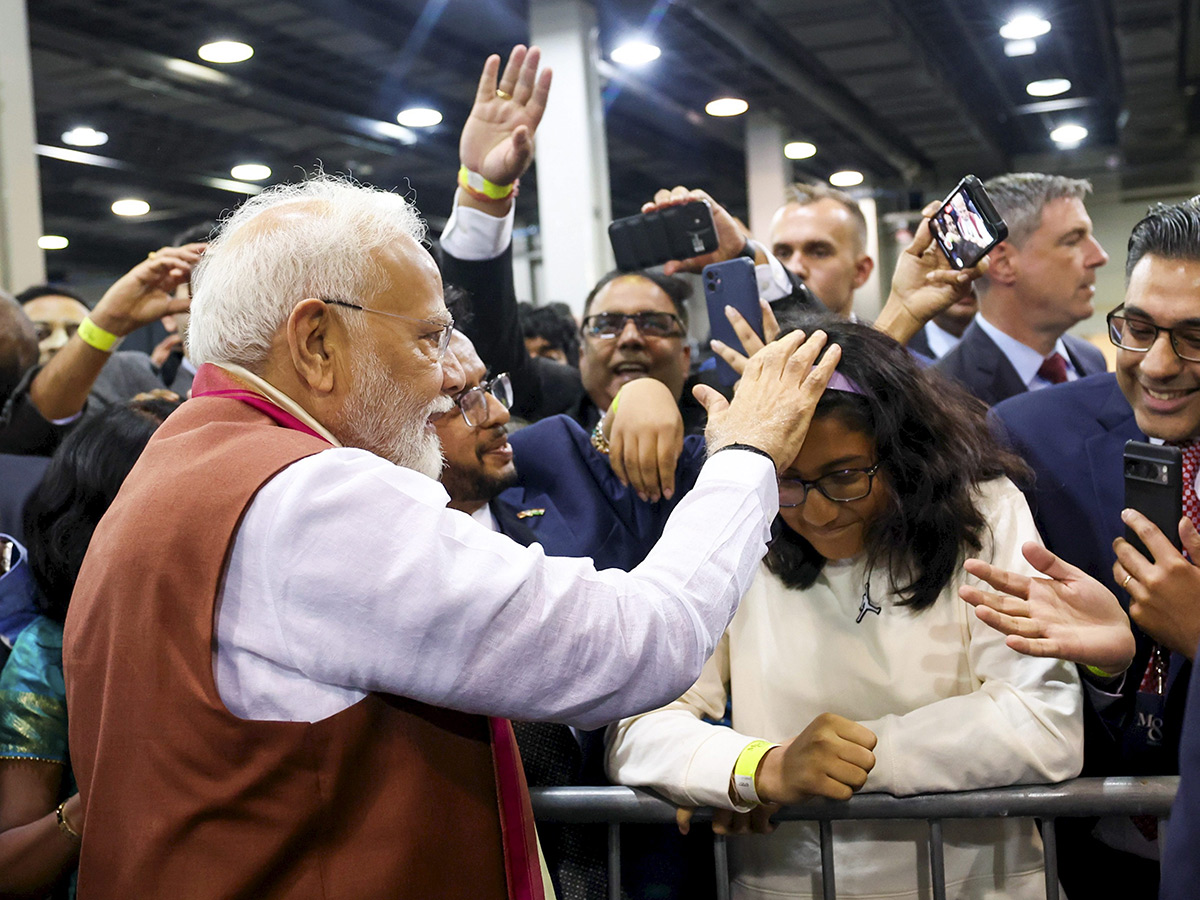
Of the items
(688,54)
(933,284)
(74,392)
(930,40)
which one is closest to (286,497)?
(933,284)

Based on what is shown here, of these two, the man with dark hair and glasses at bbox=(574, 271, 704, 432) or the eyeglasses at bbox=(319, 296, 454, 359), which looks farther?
the man with dark hair and glasses at bbox=(574, 271, 704, 432)

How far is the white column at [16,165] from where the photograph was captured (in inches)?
160

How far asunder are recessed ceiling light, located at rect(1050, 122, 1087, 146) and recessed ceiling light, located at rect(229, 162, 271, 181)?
644 cm

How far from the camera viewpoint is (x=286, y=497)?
1062mm

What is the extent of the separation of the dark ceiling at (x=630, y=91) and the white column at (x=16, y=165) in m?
1.25

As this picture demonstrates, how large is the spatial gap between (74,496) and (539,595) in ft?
3.57


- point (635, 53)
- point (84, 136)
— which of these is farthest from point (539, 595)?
point (84, 136)

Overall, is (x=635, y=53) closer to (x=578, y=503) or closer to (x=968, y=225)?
(x=968, y=225)

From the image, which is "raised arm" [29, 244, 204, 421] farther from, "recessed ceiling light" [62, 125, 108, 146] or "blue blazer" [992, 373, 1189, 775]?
"recessed ceiling light" [62, 125, 108, 146]

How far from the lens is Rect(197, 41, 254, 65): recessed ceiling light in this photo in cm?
604

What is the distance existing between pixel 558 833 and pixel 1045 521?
0.91 metres

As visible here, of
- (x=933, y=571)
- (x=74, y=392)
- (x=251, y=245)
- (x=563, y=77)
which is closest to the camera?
(x=251, y=245)

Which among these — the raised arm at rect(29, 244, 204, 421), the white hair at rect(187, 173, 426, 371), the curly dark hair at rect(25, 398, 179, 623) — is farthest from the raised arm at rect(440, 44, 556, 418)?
the white hair at rect(187, 173, 426, 371)

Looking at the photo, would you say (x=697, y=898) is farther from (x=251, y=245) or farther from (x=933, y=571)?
(x=251, y=245)
